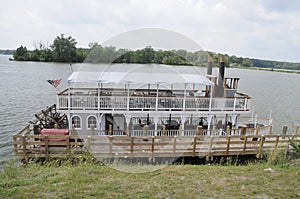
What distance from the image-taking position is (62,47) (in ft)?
257

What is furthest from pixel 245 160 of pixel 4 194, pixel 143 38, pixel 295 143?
pixel 4 194

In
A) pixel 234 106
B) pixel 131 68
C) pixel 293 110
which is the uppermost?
pixel 131 68

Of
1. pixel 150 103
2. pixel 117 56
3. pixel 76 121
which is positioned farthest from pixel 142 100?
pixel 76 121

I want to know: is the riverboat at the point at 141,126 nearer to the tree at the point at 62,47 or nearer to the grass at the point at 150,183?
the grass at the point at 150,183

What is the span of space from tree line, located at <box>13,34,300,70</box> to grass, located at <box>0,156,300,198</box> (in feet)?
19.0

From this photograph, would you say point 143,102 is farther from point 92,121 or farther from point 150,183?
point 150,183

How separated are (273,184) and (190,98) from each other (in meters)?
5.84

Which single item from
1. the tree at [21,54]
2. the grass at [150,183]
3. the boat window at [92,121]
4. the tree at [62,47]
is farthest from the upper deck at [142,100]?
the tree at [21,54]

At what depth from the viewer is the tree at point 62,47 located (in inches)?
2980

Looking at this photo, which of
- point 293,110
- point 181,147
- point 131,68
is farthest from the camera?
point 293,110

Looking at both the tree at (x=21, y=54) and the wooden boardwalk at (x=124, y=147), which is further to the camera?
the tree at (x=21, y=54)

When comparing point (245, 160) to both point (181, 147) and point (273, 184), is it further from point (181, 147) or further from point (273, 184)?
point (273, 184)

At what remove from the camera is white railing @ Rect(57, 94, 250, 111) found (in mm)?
11547

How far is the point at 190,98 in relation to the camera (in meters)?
12.1
